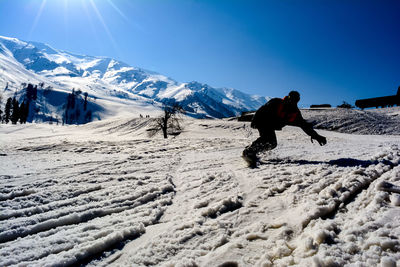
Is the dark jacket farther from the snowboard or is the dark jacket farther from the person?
the snowboard

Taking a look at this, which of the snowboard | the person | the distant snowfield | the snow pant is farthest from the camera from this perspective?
the person

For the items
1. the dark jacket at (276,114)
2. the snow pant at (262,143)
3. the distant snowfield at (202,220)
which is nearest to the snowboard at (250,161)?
the snow pant at (262,143)

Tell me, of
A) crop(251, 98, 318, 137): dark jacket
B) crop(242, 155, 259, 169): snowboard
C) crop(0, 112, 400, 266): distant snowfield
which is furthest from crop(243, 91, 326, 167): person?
crop(0, 112, 400, 266): distant snowfield

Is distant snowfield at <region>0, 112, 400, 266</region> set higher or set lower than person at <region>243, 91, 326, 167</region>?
lower

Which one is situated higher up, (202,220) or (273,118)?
(273,118)

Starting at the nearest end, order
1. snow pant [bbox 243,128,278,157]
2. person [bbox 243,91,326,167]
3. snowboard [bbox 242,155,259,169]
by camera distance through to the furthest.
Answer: snowboard [bbox 242,155,259,169], snow pant [bbox 243,128,278,157], person [bbox 243,91,326,167]

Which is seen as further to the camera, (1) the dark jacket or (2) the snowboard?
(1) the dark jacket

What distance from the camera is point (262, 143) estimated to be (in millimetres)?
4707

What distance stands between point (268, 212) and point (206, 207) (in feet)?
2.11

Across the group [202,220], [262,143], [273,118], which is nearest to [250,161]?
[262,143]

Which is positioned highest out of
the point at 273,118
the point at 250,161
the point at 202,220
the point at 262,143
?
the point at 273,118

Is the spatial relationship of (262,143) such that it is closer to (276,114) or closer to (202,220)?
(276,114)

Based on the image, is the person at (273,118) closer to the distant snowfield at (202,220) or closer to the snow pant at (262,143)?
the snow pant at (262,143)

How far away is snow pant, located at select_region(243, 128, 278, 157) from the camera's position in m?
4.55
